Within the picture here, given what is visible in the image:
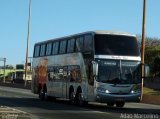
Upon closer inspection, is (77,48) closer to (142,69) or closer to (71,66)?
(71,66)

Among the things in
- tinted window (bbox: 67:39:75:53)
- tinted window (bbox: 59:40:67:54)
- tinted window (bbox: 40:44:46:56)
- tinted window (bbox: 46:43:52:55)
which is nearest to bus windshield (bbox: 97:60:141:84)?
tinted window (bbox: 67:39:75:53)

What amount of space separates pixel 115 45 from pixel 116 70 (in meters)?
1.37

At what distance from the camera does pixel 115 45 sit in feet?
86.5

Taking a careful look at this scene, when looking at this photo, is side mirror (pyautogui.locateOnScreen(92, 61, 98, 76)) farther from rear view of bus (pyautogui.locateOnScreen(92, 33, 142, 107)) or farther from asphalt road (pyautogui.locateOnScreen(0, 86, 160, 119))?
asphalt road (pyautogui.locateOnScreen(0, 86, 160, 119))

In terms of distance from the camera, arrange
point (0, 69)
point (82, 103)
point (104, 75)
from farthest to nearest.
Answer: point (0, 69) → point (82, 103) → point (104, 75)

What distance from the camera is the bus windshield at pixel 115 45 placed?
26.1 meters

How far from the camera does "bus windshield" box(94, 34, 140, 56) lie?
26109mm

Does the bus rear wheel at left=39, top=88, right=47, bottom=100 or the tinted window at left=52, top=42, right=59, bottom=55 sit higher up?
the tinted window at left=52, top=42, right=59, bottom=55

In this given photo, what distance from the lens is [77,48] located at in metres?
28.8

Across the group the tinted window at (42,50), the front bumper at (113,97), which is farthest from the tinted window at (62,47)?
the front bumper at (113,97)

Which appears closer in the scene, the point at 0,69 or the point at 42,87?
the point at 42,87

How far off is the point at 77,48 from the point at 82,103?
3.18 m

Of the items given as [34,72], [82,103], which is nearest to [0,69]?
[34,72]

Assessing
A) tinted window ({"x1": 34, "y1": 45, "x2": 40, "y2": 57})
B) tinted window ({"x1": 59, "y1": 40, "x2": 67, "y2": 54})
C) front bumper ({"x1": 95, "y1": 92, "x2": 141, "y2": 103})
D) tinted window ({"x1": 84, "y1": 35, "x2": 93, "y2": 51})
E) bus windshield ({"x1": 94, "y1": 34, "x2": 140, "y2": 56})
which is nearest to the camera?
front bumper ({"x1": 95, "y1": 92, "x2": 141, "y2": 103})
